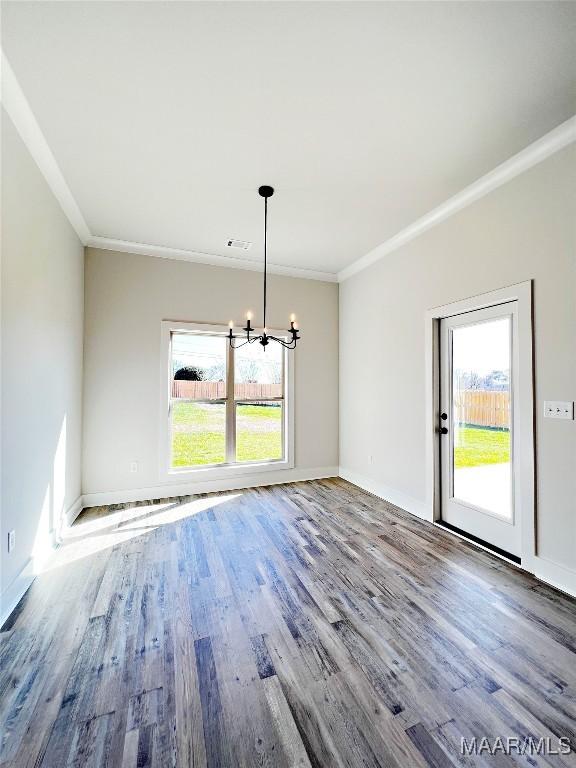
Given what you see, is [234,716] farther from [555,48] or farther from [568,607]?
[555,48]

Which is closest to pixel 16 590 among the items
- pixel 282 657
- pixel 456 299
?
pixel 282 657

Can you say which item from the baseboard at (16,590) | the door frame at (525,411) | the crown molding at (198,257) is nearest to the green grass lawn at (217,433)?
the crown molding at (198,257)

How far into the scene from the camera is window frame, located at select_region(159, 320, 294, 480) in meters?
4.18

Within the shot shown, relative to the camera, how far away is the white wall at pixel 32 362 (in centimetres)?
202

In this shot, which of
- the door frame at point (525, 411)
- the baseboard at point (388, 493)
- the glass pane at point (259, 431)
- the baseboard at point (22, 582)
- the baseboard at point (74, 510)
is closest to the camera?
the baseboard at point (22, 582)

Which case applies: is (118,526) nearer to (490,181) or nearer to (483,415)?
(483,415)

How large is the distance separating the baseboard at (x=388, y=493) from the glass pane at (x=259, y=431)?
107 centimetres

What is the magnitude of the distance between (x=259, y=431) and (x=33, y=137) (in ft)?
12.2

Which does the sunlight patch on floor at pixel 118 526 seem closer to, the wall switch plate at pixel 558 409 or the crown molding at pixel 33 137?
the crown molding at pixel 33 137

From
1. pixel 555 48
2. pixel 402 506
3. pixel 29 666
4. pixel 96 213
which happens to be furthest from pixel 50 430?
pixel 555 48

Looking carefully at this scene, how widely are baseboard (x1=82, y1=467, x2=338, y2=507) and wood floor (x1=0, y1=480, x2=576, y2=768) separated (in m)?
0.98

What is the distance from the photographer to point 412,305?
12.1 feet

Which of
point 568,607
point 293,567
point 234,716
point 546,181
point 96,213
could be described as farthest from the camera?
point 96,213

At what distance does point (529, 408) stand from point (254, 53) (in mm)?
2847
